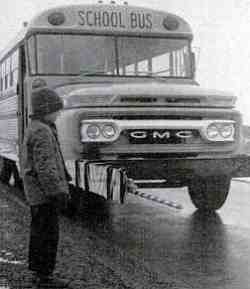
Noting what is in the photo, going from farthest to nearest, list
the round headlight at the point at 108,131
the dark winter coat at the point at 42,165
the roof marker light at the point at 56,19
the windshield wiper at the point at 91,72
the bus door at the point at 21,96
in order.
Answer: the bus door at the point at 21,96
the roof marker light at the point at 56,19
the windshield wiper at the point at 91,72
the round headlight at the point at 108,131
the dark winter coat at the point at 42,165

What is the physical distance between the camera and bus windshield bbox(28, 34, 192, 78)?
9539 millimetres

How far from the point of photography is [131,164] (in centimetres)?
805

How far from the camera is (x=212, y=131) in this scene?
8672 mm

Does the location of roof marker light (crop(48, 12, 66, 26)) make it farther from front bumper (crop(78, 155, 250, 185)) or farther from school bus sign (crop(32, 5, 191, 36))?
front bumper (crop(78, 155, 250, 185))

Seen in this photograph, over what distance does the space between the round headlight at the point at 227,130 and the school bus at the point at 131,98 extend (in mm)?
12

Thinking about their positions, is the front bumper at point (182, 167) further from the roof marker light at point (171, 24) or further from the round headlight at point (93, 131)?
the roof marker light at point (171, 24)

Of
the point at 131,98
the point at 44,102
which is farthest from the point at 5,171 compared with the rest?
the point at 44,102

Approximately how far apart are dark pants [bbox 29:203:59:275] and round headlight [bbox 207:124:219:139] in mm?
3460

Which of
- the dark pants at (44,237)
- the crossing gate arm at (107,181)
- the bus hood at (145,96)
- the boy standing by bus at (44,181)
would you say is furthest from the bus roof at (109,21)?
the dark pants at (44,237)

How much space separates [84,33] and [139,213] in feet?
8.88

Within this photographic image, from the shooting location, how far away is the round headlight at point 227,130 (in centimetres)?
874

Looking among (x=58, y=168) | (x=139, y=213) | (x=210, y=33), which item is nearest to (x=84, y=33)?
(x=139, y=213)

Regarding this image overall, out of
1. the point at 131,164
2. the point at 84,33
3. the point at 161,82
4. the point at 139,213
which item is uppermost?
the point at 84,33

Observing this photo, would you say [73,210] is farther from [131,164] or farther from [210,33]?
[210,33]
